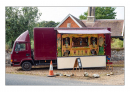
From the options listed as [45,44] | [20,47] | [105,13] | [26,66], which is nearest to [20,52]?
[20,47]

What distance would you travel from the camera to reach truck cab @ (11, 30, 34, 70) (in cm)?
1205

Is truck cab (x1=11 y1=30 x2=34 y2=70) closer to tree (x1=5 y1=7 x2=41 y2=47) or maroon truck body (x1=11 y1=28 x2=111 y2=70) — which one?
maroon truck body (x1=11 y1=28 x2=111 y2=70)

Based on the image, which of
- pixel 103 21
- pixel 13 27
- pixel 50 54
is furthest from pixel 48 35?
pixel 103 21

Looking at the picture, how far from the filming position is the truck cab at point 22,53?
12047 millimetres

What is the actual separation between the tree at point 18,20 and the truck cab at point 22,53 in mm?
6857

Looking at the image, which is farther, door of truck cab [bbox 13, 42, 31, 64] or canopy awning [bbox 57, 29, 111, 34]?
door of truck cab [bbox 13, 42, 31, 64]

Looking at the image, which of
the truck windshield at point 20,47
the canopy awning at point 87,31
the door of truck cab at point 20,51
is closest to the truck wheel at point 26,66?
the door of truck cab at point 20,51

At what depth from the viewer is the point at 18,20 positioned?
1883 centimetres

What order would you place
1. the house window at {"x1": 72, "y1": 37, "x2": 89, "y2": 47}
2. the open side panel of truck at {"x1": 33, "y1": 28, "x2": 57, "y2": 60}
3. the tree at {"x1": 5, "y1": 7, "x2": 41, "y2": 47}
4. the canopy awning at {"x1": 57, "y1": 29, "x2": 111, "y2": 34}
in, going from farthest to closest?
the tree at {"x1": 5, "y1": 7, "x2": 41, "y2": 47}
the house window at {"x1": 72, "y1": 37, "x2": 89, "y2": 47}
the open side panel of truck at {"x1": 33, "y1": 28, "x2": 57, "y2": 60}
the canopy awning at {"x1": 57, "y1": 29, "x2": 111, "y2": 34}

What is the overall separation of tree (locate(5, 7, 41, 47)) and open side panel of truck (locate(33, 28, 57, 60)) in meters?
7.40

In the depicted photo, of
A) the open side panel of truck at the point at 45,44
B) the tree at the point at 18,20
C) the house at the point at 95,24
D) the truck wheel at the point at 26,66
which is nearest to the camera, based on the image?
the open side panel of truck at the point at 45,44

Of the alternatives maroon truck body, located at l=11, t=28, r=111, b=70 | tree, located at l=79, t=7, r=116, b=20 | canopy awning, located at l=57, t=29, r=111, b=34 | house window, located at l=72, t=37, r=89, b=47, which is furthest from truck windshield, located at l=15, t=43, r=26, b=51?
tree, located at l=79, t=7, r=116, b=20

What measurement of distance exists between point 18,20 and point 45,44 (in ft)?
26.8

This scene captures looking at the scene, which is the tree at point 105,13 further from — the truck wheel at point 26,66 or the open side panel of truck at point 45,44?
the truck wheel at point 26,66
